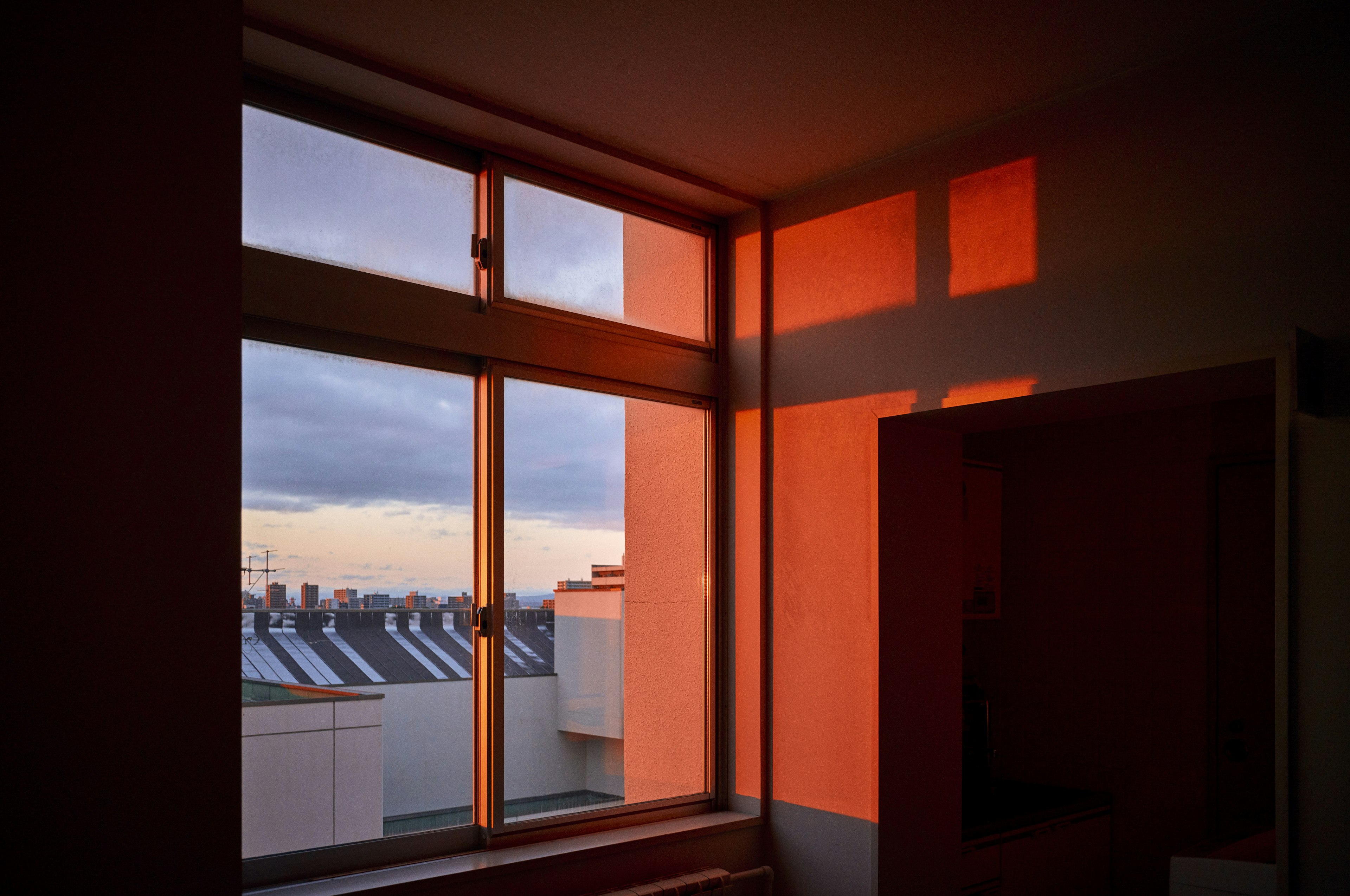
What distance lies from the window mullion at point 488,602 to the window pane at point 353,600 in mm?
29

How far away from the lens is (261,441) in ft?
8.96

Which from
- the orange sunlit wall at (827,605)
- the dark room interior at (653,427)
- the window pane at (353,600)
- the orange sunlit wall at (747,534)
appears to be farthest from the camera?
the orange sunlit wall at (747,534)

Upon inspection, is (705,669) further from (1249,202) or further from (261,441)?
(1249,202)

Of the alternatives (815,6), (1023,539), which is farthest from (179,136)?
(1023,539)

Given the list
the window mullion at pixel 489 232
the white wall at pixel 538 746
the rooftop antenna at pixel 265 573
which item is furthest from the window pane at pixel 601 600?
the rooftop antenna at pixel 265 573

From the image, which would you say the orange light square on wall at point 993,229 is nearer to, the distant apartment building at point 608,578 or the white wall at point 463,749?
the distant apartment building at point 608,578

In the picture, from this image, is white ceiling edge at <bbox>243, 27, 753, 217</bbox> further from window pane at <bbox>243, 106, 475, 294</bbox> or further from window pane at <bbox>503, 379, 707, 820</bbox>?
window pane at <bbox>503, 379, 707, 820</bbox>

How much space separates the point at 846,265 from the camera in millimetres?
3545

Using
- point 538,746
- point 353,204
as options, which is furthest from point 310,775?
point 353,204

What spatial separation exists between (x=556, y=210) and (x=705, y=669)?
1.79 m

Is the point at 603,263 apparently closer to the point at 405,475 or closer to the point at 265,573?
the point at 405,475

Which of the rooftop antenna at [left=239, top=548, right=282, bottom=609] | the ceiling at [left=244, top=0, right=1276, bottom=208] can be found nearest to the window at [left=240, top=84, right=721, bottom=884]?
the rooftop antenna at [left=239, top=548, right=282, bottom=609]

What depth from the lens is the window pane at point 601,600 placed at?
3.26 m

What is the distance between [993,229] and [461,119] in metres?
1.70
